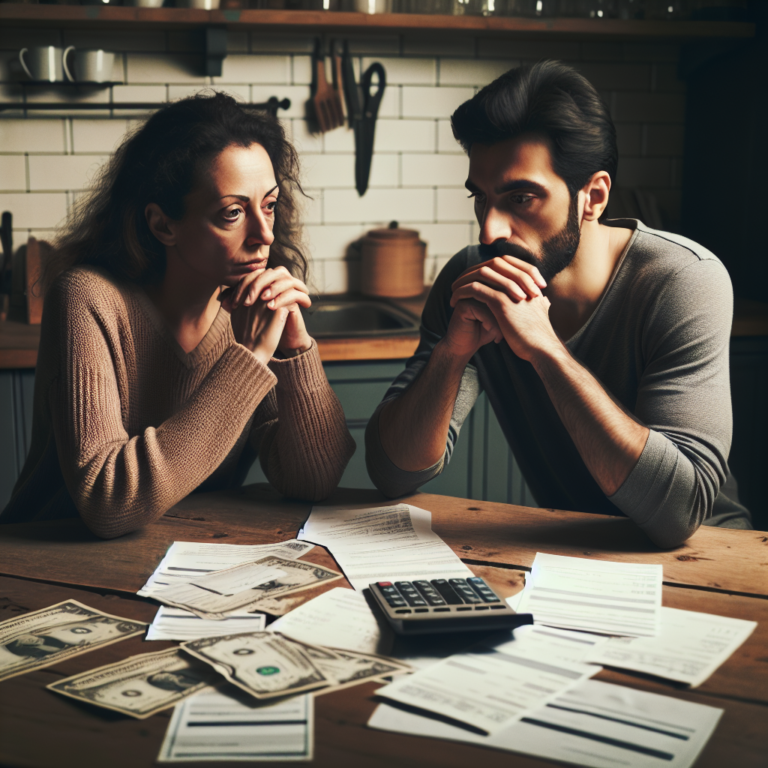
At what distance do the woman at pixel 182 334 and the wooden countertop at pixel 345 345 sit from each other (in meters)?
0.68

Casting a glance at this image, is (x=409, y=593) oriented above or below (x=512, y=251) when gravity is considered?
below

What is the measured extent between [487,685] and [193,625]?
362 mm

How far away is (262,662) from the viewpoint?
0.89m

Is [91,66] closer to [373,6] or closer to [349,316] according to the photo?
[373,6]

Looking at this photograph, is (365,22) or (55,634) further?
(365,22)

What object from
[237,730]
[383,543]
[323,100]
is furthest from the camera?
[323,100]

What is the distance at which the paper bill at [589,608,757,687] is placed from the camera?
A: 896mm

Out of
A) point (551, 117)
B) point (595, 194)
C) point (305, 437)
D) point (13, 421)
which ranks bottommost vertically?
point (13, 421)

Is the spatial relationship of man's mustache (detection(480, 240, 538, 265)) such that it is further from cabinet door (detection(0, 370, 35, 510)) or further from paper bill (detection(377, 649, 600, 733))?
cabinet door (detection(0, 370, 35, 510))

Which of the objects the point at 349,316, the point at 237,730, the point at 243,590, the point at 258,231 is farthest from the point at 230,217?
the point at 349,316

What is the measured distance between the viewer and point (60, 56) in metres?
2.75

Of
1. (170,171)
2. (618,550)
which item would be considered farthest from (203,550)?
(170,171)

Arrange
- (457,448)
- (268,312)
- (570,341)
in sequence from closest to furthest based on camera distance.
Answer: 1. (268,312)
2. (570,341)
3. (457,448)

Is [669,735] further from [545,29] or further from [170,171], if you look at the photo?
[545,29]
